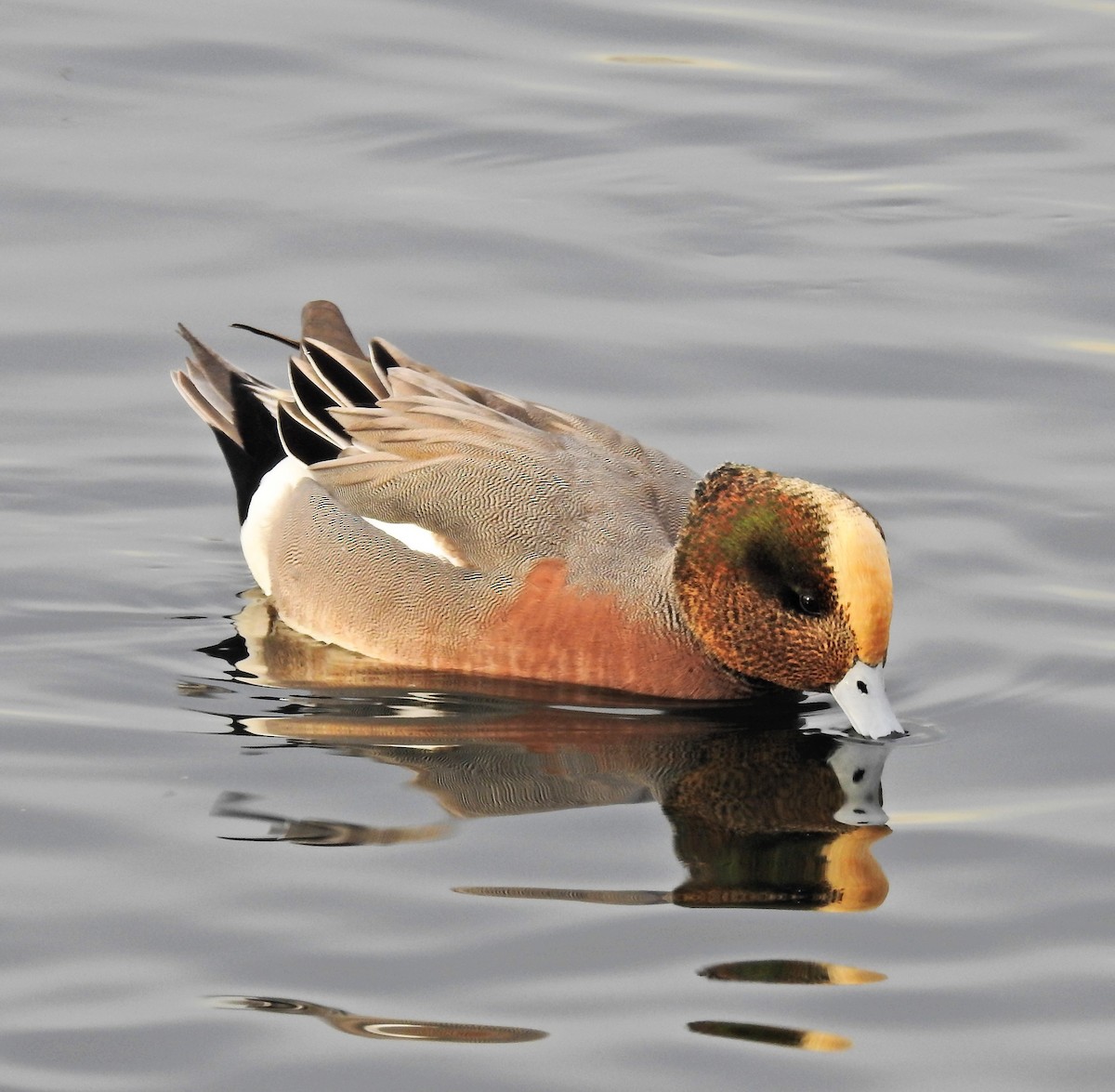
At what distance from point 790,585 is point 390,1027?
6.91ft

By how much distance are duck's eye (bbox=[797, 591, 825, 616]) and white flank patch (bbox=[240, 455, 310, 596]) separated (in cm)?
168

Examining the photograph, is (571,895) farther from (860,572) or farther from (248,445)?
(248,445)

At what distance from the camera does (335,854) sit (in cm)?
491

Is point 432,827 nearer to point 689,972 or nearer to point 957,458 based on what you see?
point 689,972

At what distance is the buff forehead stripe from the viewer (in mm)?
5734

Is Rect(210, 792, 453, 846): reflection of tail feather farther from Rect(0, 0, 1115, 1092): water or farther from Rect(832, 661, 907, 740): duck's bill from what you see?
Rect(832, 661, 907, 740): duck's bill

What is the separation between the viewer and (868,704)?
5781 mm

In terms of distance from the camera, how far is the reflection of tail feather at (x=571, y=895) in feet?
Answer: 15.5

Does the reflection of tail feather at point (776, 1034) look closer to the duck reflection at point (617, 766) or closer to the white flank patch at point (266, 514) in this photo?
the duck reflection at point (617, 766)

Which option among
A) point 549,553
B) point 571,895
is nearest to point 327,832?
point 571,895

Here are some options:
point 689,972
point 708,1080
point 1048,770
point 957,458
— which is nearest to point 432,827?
point 689,972

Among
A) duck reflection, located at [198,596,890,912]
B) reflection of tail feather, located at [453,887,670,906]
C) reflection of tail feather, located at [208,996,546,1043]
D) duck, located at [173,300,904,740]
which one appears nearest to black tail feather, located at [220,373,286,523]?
duck, located at [173,300,904,740]

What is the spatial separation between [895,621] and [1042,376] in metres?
1.79

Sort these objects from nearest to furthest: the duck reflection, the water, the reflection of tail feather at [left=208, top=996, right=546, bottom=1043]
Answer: the reflection of tail feather at [left=208, top=996, right=546, bottom=1043]
the water
the duck reflection
